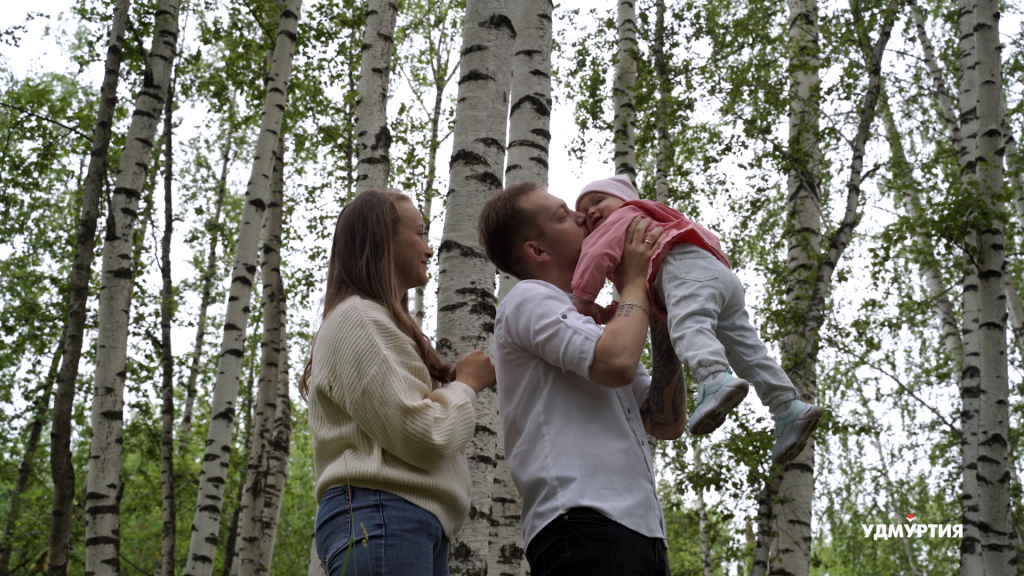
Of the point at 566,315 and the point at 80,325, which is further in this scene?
the point at 80,325

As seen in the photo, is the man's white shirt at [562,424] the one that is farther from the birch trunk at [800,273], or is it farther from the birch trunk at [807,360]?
the birch trunk at [807,360]

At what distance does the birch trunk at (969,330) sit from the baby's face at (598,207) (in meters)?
5.92

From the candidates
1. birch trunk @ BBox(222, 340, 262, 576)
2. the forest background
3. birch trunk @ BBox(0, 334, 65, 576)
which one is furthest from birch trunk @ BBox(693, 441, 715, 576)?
birch trunk @ BBox(0, 334, 65, 576)

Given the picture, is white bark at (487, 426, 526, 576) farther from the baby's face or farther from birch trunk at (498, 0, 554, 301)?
the baby's face

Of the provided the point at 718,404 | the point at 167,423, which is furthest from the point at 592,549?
the point at 167,423

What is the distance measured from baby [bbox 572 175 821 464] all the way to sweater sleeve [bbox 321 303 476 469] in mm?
504

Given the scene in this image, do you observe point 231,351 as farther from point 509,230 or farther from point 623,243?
point 623,243

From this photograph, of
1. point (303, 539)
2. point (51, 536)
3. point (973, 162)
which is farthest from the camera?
point (303, 539)

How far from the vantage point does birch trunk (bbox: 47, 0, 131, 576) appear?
19.5 feet

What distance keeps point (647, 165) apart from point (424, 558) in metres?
15.9

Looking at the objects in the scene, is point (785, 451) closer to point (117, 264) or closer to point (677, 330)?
point (677, 330)

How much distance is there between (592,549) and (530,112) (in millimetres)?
3982

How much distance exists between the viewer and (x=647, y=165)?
17219mm

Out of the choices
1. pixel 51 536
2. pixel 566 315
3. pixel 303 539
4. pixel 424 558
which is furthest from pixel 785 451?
pixel 303 539
